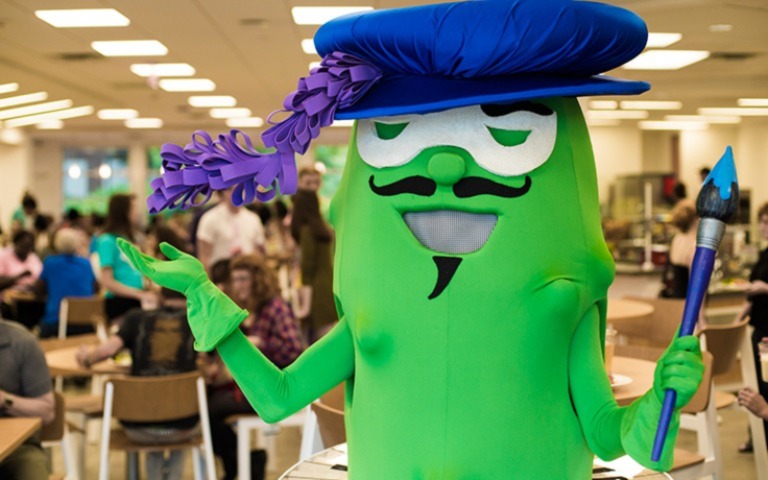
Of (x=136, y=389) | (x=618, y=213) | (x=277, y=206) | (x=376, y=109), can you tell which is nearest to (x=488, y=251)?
(x=376, y=109)

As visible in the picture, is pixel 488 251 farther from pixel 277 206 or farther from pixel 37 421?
pixel 277 206

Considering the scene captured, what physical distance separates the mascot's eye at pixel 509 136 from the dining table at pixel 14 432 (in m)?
1.88

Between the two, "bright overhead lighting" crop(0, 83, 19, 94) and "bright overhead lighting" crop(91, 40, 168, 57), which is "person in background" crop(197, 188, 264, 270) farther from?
"bright overhead lighting" crop(0, 83, 19, 94)

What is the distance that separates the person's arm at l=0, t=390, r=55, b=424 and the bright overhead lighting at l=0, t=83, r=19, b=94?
328 inches

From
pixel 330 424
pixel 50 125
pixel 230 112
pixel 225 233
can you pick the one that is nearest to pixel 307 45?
pixel 225 233

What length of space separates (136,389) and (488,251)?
2.79m

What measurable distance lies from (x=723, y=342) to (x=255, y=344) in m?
2.42

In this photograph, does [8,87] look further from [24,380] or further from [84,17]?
[24,380]

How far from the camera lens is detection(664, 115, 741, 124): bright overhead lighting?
15.1m

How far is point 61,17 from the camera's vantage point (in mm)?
7559

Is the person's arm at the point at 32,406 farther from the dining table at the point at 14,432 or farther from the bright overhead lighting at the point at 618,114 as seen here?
the bright overhead lighting at the point at 618,114

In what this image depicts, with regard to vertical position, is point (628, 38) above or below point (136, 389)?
above

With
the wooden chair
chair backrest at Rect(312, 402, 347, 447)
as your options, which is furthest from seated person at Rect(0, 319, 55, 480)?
chair backrest at Rect(312, 402, 347, 447)

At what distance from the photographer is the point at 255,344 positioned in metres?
5.01
